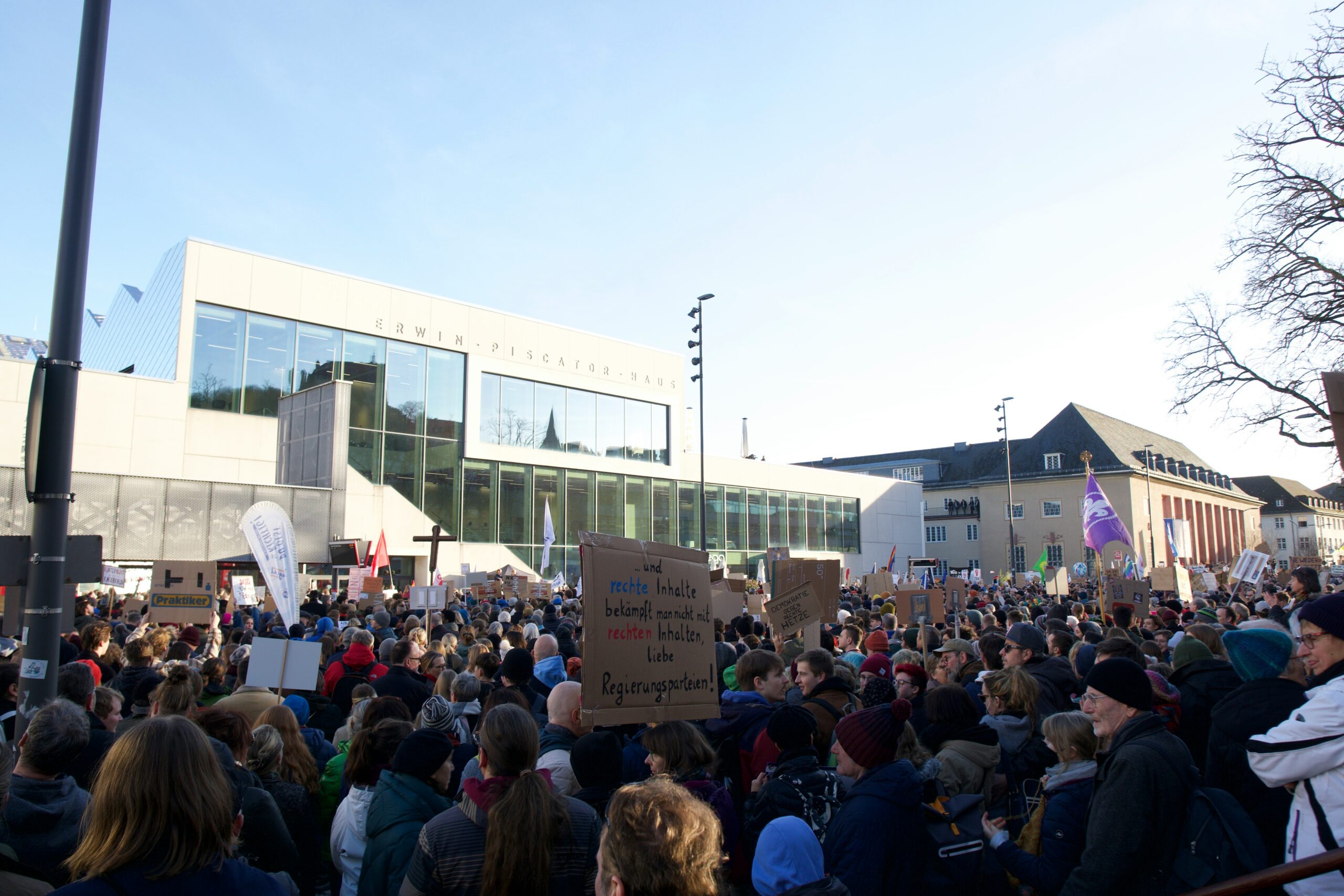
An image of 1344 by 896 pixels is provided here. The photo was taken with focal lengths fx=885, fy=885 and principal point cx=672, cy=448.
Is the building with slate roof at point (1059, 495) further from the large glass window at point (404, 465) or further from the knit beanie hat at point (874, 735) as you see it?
the knit beanie hat at point (874, 735)

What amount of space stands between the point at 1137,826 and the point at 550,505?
35.1 meters

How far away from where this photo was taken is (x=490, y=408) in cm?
3606

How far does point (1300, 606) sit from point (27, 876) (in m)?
4.85

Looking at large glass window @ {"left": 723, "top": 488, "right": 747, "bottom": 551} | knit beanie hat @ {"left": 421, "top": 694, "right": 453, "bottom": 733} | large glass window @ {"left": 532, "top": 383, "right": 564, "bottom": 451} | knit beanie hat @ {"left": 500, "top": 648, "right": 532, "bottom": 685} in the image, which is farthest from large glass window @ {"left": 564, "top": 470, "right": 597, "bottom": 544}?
knit beanie hat @ {"left": 421, "top": 694, "right": 453, "bottom": 733}

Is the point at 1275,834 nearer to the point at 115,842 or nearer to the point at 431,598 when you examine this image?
the point at 115,842

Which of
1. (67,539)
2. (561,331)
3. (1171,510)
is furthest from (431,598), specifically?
(1171,510)

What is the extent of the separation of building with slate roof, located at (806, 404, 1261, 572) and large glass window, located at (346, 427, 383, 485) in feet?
162

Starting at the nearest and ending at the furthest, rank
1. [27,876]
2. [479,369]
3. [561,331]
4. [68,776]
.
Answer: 1. [27,876]
2. [68,776]
3. [479,369]
4. [561,331]

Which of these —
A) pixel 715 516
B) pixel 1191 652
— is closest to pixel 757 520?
pixel 715 516

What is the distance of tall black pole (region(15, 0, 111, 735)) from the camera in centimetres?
480

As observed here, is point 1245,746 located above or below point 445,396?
below

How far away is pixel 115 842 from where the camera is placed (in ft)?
7.43

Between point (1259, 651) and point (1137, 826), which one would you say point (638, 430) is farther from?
point (1137, 826)

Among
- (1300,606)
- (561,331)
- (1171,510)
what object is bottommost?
(1300,606)
